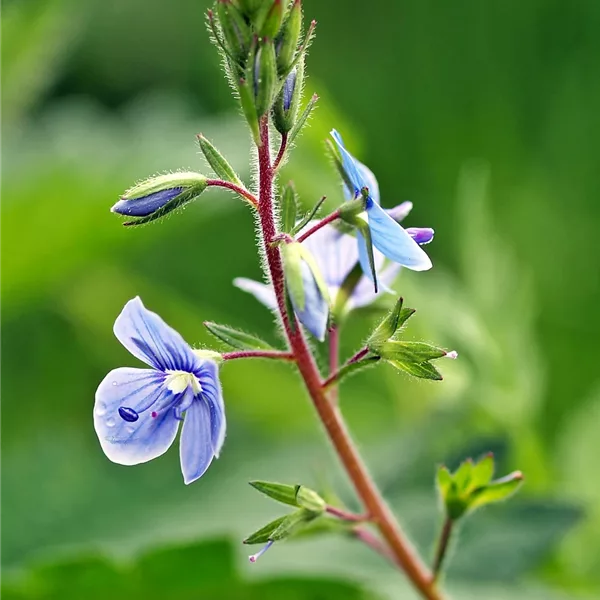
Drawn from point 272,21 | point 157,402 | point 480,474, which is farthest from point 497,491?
point 272,21

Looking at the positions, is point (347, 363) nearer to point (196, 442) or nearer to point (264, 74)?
point (196, 442)

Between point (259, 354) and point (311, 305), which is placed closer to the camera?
point (311, 305)

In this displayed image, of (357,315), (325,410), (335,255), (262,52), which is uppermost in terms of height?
(262,52)

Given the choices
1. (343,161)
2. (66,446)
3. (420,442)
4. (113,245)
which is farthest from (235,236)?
(343,161)

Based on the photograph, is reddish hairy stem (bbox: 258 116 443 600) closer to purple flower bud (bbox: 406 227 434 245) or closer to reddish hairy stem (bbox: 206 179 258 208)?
reddish hairy stem (bbox: 206 179 258 208)

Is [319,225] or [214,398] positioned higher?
[319,225]

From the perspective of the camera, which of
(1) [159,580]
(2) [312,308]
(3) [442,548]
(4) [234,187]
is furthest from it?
(1) [159,580]

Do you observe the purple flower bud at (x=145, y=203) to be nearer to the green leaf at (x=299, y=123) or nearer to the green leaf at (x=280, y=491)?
the green leaf at (x=299, y=123)
